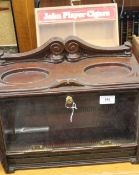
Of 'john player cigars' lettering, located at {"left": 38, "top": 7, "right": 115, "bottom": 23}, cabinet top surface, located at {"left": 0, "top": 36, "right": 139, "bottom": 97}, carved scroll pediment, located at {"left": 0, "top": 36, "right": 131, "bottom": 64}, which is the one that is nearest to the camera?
cabinet top surface, located at {"left": 0, "top": 36, "right": 139, "bottom": 97}

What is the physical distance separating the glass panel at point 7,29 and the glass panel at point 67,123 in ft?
1.57

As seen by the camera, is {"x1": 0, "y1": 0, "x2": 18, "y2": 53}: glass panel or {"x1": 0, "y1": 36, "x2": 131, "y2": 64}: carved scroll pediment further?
{"x1": 0, "y1": 0, "x2": 18, "y2": 53}: glass panel

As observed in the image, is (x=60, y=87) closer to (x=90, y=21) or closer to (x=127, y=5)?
(x=90, y=21)

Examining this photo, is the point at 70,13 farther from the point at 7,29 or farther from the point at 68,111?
the point at 68,111

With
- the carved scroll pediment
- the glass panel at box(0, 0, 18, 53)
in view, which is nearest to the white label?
the carved scroll pediment

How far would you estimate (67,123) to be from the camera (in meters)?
1.04

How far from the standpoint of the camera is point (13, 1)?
4.06ft

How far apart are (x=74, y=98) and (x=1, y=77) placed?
0.26 meters

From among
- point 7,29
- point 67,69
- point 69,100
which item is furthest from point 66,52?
point 7,29

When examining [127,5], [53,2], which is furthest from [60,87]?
[127,5]

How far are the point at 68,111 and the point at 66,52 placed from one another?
0.21 meters

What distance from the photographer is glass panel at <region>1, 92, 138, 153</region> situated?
969mm

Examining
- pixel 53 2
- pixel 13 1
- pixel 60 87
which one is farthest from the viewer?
pixel 53 2

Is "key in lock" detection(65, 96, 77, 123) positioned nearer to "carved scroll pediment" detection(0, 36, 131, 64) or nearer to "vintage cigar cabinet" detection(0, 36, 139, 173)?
"vintage cigar cabinet" detection(0, 36, 139, 173)
